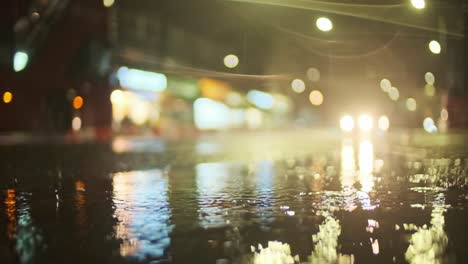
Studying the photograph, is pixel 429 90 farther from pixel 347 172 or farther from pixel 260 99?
pixel 347 172

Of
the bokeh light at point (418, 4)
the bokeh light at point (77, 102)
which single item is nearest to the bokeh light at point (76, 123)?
the bokeh light at point (77, 102)

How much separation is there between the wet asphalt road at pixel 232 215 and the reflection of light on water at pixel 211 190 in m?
0.02

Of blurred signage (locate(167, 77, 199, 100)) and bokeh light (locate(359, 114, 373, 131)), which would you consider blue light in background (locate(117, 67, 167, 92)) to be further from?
bokeh light (locate(359, 114, 373, 131))

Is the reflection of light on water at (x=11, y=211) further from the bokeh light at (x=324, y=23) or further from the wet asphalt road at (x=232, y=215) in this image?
the bokeh light at (x=324, y=23)

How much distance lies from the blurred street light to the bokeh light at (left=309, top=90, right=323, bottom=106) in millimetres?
55707

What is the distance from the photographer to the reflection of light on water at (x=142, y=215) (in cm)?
581

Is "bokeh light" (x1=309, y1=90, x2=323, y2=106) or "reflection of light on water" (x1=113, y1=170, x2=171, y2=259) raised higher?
"bokeh light" (x1=309, y1=90, x2=323, y2=106)

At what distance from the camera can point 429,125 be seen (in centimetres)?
4644

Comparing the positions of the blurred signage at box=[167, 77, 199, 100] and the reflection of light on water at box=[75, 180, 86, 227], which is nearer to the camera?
the reflection of light on water at box=[75, 180, 86, 227]

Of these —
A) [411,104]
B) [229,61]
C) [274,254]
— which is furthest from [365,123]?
[274,254]

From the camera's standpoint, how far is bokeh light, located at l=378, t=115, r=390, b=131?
163 ft

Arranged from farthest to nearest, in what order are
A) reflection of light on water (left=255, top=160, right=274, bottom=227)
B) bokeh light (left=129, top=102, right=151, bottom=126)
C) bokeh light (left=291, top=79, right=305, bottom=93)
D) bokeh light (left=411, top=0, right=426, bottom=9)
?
bokeh light (left=291, top=79, right=305, bottom=93) < bokeh light (left=129, top=102, right=151, bottom=126) < bokeh light (left=411, top=0, right=426, bottom=9) < reflection of light on water (left=255, top=160, right=274, bottom=227)

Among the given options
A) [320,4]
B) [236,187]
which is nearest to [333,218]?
[236,187]

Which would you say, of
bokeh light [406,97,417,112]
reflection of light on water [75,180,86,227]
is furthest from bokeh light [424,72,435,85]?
reflection of light on water [75,180,86,227]
